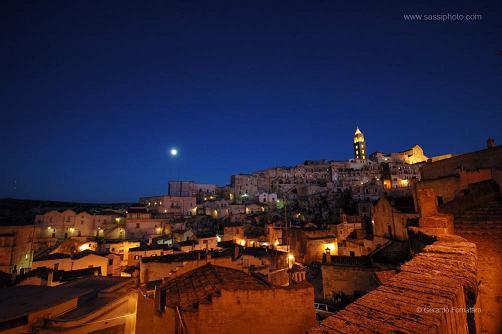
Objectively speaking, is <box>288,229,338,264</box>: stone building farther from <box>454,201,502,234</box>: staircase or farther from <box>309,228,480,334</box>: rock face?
<box>309,228,480,334</box>: rock face

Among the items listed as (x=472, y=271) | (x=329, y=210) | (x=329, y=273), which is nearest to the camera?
(x=472, y=271)

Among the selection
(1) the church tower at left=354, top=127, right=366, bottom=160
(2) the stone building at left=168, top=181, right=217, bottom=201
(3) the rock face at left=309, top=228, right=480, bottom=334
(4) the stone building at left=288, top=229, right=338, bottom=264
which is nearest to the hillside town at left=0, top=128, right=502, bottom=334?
(3) the rock face at left=309, top=228, right=480, bottom=334

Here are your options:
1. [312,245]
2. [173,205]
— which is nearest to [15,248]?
[312,245]

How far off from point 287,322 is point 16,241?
4343 cm

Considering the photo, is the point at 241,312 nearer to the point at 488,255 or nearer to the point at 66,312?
the point at 488,255

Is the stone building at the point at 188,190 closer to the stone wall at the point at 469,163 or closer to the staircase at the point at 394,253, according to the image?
the staircase at the point at 394,253

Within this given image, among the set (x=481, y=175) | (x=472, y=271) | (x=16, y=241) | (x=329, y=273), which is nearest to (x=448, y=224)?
(x=472, y=271)

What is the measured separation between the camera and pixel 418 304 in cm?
353

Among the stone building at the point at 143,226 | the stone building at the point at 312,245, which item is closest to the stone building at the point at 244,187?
the stone building at the point at 143,226

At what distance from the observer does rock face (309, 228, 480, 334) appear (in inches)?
122

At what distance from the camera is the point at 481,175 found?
54.0 ft

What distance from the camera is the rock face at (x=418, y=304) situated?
10.2ft

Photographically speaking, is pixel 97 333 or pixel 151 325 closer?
pixel 151 325

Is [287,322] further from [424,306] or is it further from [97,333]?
[97,333]
